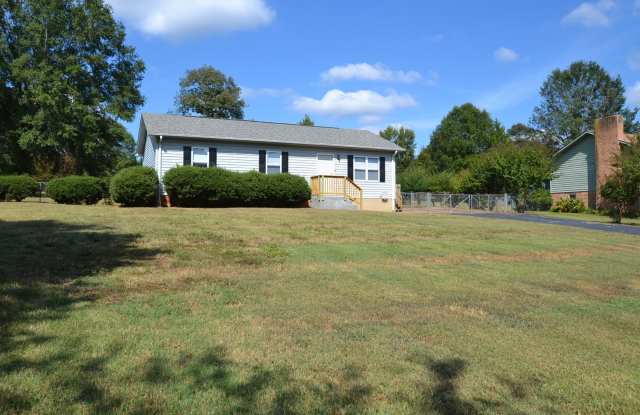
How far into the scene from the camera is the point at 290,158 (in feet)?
78.9

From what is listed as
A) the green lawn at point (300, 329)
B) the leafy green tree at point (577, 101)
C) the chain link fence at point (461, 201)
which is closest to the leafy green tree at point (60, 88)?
the chain link fence at point (461, 201)

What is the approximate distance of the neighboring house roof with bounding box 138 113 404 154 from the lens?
22.2 meters

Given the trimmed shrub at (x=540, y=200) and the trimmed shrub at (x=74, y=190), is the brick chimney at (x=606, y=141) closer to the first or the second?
the trimmed shrub at (x=540, y=200)

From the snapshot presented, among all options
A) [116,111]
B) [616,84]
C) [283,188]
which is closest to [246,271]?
[283,188]

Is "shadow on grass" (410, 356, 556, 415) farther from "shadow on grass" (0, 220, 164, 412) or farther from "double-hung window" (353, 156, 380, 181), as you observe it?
"double-hung window" (353, 156, 380, 181)

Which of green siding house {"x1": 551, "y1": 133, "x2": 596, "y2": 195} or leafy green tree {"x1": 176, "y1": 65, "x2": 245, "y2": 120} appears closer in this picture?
green siding house {"x1": 551, "y1": 133, "x2": 596, "y2": 195}

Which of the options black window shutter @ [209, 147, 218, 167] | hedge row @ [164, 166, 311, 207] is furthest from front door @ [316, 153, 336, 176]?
black window shutter @ [209, 147, 218, 167]

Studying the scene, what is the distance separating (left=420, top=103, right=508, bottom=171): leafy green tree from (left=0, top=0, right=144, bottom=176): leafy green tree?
44493 mm

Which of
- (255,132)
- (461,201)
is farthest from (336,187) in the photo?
(461,201)

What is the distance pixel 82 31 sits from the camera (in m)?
34.2

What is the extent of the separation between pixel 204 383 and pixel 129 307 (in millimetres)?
2122

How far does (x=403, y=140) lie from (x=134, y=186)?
181ft

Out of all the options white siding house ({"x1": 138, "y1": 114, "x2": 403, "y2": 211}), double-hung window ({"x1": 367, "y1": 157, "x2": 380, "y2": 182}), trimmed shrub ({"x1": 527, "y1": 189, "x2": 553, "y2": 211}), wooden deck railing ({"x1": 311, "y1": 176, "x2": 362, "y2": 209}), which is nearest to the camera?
white siding house ({"x1": 138, "y1": 114, "x2": 403, "y2": 211})

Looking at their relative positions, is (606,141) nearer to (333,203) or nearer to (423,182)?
(423,182)
